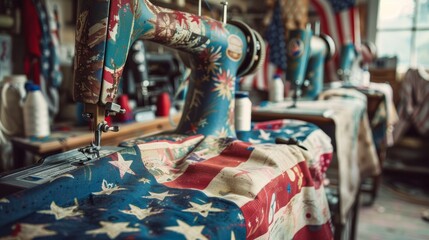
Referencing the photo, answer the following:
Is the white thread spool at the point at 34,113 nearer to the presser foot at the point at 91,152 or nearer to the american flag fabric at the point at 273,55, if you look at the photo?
the presser foot at the point at 91,152

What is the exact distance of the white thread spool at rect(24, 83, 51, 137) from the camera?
1.86 m

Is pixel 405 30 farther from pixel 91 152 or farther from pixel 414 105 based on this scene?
pixel 91 152

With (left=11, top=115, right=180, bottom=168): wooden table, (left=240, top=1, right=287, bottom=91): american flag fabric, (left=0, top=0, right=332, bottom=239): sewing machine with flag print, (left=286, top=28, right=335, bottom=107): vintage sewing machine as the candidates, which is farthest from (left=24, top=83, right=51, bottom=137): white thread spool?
(left=240, top=1, right=287, bottom=91): american flag fabric

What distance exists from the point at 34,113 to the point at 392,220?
2769mm

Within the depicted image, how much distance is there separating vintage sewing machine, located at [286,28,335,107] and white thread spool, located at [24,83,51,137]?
1.26 m

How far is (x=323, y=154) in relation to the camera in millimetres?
1221

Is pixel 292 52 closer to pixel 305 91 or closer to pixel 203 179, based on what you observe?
pixel 305 91

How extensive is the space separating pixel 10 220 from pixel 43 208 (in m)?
0.05

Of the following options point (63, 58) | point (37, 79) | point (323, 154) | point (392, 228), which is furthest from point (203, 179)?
point (392, 228)

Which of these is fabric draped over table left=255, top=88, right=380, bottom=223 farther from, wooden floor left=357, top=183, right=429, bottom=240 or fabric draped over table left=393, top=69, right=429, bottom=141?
fabric draped over table left=393, top=69, right=429, bottom=141

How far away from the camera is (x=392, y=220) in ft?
10.0

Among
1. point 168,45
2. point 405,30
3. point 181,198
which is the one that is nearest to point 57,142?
point 168,45

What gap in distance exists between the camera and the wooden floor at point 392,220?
110 inches

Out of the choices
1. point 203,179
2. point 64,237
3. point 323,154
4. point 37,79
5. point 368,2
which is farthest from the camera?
point 368,2
